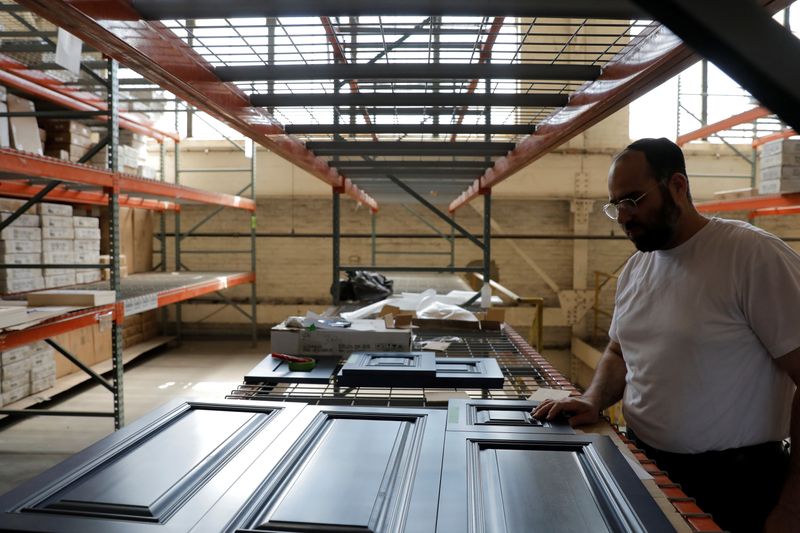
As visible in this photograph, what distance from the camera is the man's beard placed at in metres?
1.79

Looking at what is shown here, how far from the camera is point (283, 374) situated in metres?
2.21

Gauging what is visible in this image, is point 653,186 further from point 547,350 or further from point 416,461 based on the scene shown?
point 547,350

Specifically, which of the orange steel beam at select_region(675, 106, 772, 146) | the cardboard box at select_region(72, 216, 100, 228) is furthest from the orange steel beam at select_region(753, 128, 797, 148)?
the cardboard box at select_region(72, 216, 100, 228)

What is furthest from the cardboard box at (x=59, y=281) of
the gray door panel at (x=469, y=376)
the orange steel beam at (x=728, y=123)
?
the orange steel beam at (x=728, y=123)

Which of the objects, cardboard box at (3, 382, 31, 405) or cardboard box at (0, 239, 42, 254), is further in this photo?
cardboard box at (3, 382, 31, 405)

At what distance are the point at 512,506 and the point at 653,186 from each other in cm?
122

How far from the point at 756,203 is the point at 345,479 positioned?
6629 millimetres

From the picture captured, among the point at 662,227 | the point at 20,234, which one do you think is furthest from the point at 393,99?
the point at 20,234

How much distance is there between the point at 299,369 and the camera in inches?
91.0

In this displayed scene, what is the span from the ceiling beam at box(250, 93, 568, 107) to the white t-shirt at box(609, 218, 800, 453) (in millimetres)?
778

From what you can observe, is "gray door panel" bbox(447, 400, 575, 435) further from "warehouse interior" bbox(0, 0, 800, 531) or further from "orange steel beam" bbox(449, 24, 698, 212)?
"orange steel beam" bbox(449, 24, 698, 212)

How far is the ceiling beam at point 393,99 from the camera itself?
2.12 m

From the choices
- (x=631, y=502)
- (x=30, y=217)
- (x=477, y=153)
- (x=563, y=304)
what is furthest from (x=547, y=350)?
(x=631, y=502)

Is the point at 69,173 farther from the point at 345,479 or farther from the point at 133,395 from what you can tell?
the point at 345,479
